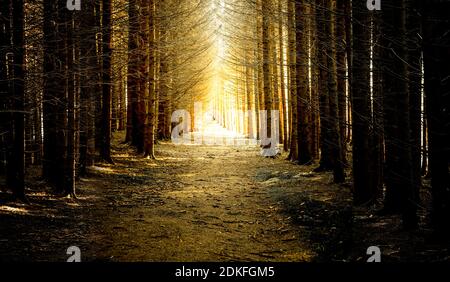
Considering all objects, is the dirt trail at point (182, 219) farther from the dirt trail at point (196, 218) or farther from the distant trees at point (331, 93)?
the distant trees at point (331, 93)

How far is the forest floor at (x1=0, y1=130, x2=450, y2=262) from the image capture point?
520 centimetres

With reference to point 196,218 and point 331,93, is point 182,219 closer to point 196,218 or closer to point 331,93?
point 196,218

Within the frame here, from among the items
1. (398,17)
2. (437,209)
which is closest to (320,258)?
(437,209)

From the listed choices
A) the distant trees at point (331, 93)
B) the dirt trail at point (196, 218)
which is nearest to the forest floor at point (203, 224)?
the dirt trail at point (196, 218)

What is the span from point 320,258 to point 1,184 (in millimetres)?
7596

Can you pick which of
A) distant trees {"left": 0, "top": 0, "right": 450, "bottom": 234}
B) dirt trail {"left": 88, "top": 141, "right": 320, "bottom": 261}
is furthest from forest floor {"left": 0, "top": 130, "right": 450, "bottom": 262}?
distant trees {"left": 0, "top": 0, "right": 450, "bottom": 234}

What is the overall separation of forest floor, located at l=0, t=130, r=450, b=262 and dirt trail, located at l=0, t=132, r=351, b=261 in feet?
0.05

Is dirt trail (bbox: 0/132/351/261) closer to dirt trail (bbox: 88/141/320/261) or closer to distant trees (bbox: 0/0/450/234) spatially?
dirt trail (bbox: 88/141/320/261)

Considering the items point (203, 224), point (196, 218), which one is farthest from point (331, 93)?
point (203, 224)

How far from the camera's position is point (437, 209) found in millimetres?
4562

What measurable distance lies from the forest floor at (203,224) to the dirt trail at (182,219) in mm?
17

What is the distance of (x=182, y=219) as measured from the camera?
7.22 meters

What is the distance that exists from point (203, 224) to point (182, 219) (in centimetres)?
51

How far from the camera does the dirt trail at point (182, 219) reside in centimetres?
539
